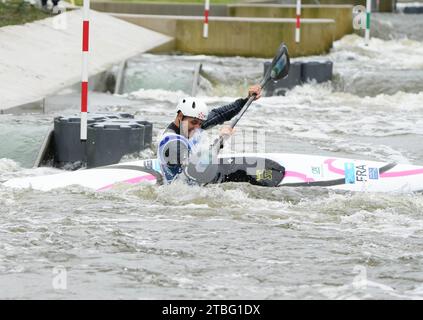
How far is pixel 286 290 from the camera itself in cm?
615

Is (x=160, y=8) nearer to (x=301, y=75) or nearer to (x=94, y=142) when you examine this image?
(x=301, y=75)

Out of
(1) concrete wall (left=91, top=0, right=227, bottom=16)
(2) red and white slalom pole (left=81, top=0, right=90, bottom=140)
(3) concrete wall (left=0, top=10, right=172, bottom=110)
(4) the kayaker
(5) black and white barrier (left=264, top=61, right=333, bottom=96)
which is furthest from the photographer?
(1) concrete wall (left=91, top=0, right=227, bottom=16)

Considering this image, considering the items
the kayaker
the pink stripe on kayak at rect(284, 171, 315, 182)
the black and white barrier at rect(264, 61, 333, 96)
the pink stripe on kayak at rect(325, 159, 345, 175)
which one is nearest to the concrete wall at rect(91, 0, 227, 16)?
the black and white barrier at rect(264, 61, 333, 96)

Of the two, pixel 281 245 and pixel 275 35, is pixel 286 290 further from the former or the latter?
pixel 275 35

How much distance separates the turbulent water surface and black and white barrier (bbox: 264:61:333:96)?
134 inches

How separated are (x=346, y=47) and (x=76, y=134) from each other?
10.5 metres

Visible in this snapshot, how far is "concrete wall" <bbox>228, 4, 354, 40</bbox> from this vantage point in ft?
66.7

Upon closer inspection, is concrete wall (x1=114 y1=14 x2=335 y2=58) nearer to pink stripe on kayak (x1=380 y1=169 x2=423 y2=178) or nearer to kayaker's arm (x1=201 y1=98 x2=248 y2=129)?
kayaker's arm (x1=201 y1=98 x2=248 y2=129)

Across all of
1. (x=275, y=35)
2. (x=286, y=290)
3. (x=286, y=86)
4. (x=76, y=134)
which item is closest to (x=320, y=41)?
(x=275, y=35)

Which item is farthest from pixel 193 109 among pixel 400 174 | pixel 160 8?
pixel 160 8

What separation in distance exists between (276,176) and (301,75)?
23.8 feet

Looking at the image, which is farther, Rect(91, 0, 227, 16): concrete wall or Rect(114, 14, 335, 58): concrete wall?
Rect(91, 0, 227, 16): concrete wall

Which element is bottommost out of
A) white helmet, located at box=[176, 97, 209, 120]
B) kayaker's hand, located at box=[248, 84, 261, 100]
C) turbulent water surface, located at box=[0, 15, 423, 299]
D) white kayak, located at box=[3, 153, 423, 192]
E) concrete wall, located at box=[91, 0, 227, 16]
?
turbulent water surface, located at box=[0, 15, 423, 299]

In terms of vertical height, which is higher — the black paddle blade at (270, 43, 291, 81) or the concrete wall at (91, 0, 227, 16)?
the concrete wall at (91, 0, 227, 16)
